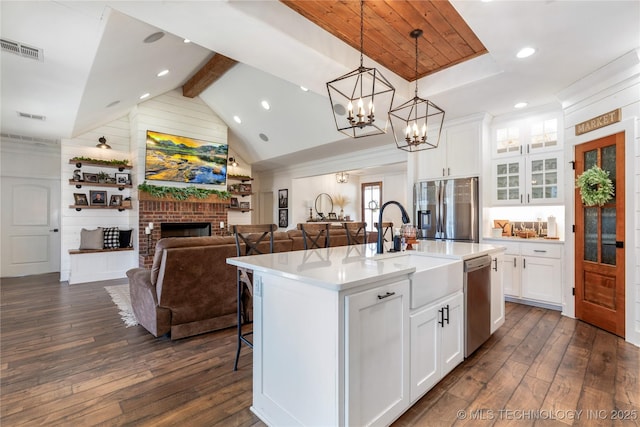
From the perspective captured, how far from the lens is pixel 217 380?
2.24 meters

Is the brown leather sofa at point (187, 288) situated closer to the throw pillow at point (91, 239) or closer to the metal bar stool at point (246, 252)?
the metal bar stool at point (246, 252)

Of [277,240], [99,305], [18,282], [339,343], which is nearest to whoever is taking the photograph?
[339,343]

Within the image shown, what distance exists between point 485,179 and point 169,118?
21.1ft

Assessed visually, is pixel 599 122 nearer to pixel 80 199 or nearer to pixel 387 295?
pixel 387 295

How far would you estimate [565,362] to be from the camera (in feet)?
8.21

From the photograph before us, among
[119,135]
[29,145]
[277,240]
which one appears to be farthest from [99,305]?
[29,145]

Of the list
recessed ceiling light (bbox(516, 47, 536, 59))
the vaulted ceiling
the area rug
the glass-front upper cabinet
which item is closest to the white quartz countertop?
the vaulted ceiling

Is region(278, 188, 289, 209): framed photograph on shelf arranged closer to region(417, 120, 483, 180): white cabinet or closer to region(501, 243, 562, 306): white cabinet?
region(417, 120, 483, 180): white cabinet

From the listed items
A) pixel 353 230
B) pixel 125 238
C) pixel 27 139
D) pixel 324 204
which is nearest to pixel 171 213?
pixel 125 238

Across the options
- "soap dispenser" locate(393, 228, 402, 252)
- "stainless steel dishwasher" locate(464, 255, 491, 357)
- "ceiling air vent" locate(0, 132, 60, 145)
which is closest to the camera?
"stainless steel dishwasher" locate(464, 255, 491, 357)

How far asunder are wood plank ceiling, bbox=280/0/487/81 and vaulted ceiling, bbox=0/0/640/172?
0.01 metres

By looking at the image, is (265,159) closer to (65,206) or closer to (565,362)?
(65,206)

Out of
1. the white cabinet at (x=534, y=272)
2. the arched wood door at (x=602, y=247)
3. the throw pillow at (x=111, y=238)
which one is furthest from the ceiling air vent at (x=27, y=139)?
the arched wood door at (x=602, y=247)

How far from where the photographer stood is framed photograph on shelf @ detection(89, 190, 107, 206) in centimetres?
601
